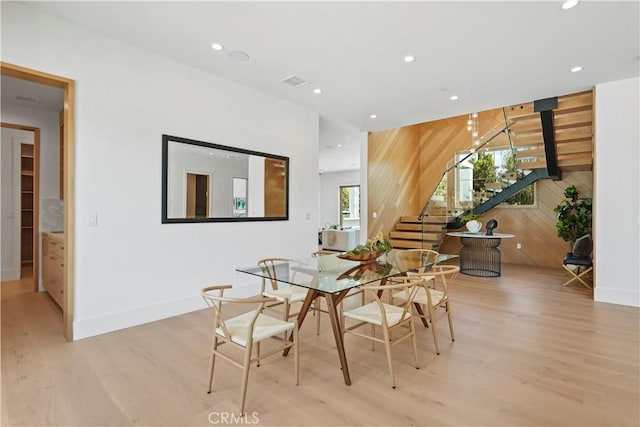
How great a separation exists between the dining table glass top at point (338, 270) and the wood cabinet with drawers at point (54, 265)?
235cm

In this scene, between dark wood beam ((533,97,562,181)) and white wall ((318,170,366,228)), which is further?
white wall ((318,170,366,228))

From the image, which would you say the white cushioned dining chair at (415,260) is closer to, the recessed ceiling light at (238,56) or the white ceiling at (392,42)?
the white ceiling at (392,42)

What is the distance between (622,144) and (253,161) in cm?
490

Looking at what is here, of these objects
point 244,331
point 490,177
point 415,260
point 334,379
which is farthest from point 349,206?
point 244,331

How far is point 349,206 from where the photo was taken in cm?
1330

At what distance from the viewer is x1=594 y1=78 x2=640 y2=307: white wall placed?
411 centimetres

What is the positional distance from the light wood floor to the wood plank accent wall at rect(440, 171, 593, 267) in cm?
397

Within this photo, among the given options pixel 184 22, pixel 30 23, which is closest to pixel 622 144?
pixel 184 22

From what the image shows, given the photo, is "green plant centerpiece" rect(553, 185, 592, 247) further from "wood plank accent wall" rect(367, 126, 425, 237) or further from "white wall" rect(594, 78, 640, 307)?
"wood plank accent wall" rect(367, 126, 425, 237)

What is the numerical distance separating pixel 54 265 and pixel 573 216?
27.3ft

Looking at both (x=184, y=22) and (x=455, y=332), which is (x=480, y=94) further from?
(x=184, y=22)

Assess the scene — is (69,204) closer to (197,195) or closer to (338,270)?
(197,195)

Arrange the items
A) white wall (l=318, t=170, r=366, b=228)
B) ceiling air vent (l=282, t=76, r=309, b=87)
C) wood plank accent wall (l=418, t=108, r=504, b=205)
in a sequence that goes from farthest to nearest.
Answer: white wall (l=318, t=170, r=366, b=228) → wood plank accent wall (l=418, t=108, r=504, b=205) → ceiling air vent (l=282, t=76, r=309, b=87)

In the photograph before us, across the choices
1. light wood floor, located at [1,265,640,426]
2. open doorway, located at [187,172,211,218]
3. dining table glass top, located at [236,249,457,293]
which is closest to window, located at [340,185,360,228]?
open doorway, located at [187,172,211,218]
